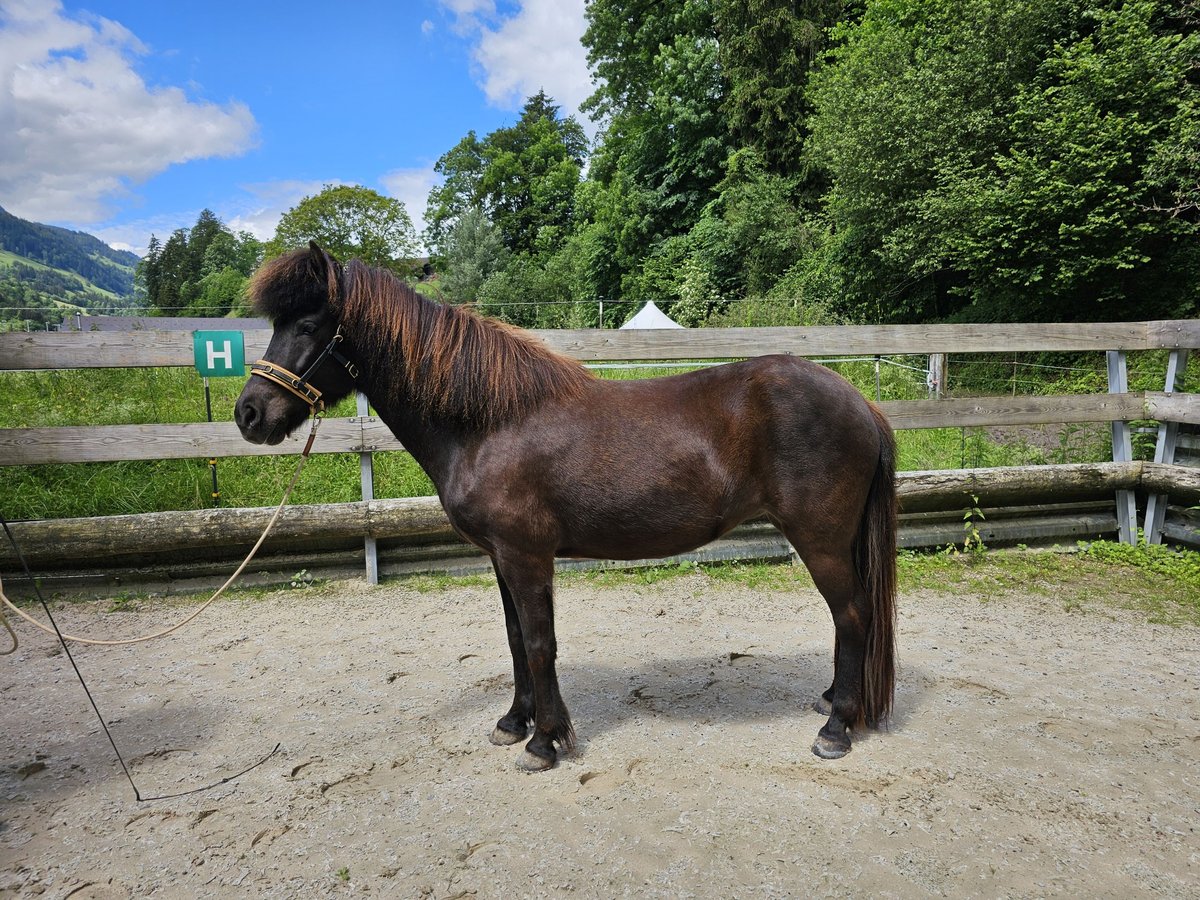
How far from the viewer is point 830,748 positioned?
2.65 meters

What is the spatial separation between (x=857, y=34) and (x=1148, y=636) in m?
20.7

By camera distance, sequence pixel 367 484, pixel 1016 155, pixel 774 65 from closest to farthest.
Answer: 1. pixel 367 484
2. pixel 1016 155
3. pixel 774 65

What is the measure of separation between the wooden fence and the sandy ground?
28.5 inches

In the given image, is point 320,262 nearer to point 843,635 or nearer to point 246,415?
point 246,415

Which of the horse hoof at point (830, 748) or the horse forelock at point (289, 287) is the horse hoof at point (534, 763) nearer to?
the horse hoof at point (830, 748)

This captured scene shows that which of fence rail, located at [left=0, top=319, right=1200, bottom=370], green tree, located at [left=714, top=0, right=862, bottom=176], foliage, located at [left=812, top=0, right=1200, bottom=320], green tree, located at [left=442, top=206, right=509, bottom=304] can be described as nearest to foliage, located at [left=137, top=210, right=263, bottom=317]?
green tree, located at [left=442, top=206, right=509, bottom=304]

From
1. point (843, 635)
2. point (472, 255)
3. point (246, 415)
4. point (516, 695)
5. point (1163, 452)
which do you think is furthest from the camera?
point (472, 255)

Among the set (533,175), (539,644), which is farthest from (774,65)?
(533,175)

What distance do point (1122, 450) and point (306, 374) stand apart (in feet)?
20.7

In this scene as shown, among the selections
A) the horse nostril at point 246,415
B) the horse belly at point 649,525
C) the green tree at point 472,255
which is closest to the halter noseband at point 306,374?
the horse nostril at point 246,415

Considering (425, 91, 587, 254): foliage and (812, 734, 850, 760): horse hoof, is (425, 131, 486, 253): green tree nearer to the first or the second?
(425, 91, 587, 254): foliage

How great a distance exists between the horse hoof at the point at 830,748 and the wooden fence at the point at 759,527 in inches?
94.2

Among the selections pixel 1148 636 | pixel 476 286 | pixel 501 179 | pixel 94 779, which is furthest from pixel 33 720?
pixel 501 179

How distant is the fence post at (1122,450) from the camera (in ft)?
17.0
